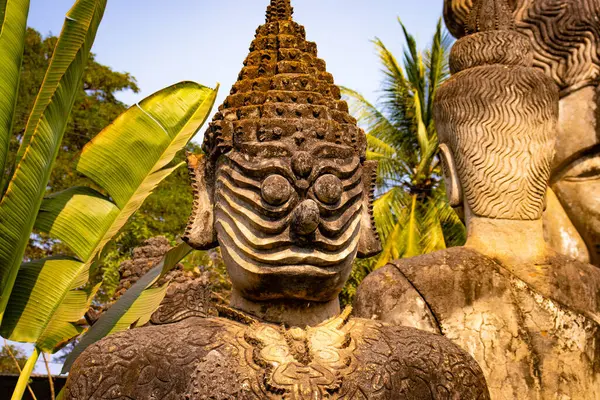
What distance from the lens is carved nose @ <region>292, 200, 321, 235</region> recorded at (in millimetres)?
3627

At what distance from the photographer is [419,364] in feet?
12.3

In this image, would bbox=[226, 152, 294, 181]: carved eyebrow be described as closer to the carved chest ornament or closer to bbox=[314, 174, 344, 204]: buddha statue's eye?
bbox=[314, 174, 344, 204]: buddha statue's eye

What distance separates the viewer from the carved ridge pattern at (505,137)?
5.77 m

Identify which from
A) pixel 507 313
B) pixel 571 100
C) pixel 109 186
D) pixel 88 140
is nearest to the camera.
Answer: pixel 507 313

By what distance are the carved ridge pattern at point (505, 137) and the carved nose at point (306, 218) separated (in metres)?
2.46

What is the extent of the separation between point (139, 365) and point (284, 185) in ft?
3.26

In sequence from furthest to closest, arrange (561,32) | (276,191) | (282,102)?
1. (561,32)
2. (282,102)
3. (276,191)

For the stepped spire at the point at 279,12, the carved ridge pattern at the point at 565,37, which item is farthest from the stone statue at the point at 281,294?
the carved ridge pattern at the point at 565,37

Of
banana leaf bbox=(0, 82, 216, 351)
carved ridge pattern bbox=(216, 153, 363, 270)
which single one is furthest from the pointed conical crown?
banana leaf bbox=(0, 82, 216, 351)

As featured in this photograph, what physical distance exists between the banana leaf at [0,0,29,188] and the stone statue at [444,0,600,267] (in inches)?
143

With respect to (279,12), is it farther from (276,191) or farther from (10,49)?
(10,49)

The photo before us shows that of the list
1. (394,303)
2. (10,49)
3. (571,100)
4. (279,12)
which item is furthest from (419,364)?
(571,100)

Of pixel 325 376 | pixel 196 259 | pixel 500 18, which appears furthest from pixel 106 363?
pixel 196 259

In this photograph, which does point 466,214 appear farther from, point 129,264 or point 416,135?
point 416,135
